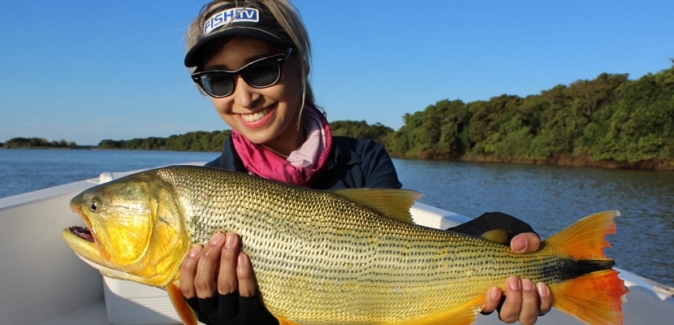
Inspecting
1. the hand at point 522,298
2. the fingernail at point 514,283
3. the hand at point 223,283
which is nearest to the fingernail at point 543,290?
the hand at point 522,298

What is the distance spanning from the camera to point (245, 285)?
2271mm

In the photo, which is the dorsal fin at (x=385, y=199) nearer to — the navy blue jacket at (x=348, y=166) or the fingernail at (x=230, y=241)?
the fingernail at (x=230, y=241)

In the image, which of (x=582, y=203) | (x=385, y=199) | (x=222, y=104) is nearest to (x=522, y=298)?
(x=385, y=199)

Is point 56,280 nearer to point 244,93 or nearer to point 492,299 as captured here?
point 244,93

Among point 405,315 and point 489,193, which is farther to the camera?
point 489,193

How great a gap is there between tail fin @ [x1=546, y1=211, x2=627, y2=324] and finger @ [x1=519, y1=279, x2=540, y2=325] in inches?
3.9

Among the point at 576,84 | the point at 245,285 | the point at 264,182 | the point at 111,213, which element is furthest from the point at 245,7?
the point at 576,84

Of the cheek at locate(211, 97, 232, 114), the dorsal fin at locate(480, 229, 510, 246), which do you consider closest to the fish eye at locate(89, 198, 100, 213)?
the cheek at locate(211, 97, 232, 114)

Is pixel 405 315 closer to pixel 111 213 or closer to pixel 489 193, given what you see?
pixel 111 213

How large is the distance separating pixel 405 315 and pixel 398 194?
0.61 metres

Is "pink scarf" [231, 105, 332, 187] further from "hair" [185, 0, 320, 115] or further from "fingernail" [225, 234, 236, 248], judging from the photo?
"fingernail" [225, 234, 236, 248]

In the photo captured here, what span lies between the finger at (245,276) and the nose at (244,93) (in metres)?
1.07

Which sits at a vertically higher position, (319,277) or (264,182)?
(264,182)

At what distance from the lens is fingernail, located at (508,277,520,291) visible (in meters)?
2.38
